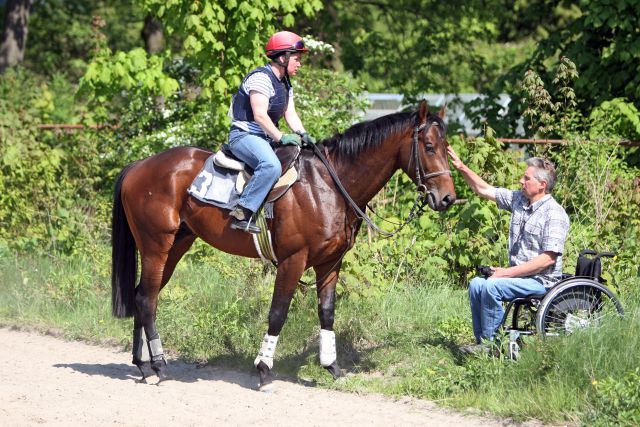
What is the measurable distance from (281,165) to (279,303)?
3.51 ft

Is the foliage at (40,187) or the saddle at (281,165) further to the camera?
the foliage at (40,187)

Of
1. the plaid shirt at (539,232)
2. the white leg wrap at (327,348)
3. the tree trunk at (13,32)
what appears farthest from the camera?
the tree trunk at (13,32)

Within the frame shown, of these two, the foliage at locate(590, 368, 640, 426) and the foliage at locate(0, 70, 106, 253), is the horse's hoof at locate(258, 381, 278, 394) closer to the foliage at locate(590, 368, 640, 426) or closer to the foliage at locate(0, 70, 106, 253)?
the foliage at locate(590, 368, 640, 426)

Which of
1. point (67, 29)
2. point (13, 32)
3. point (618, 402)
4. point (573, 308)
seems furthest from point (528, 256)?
point (67, 29)

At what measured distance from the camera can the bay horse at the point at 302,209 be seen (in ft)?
24.3

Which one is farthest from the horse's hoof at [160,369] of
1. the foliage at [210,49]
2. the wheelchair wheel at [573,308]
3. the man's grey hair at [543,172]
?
the foliage at [210,49]

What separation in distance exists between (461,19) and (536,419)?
45.8 ft

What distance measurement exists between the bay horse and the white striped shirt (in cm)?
46

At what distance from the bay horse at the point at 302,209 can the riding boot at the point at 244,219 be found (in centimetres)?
16

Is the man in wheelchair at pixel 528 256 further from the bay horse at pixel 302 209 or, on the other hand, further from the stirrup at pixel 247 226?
the stirrup at pixel 247 226

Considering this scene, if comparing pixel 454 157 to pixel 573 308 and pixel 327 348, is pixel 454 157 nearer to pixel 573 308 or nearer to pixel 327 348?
pixel 573 308

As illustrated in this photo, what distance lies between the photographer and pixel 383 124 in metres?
7.56

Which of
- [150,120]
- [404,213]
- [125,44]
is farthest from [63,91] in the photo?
[404,213]

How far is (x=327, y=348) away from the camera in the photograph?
25.5 ft
